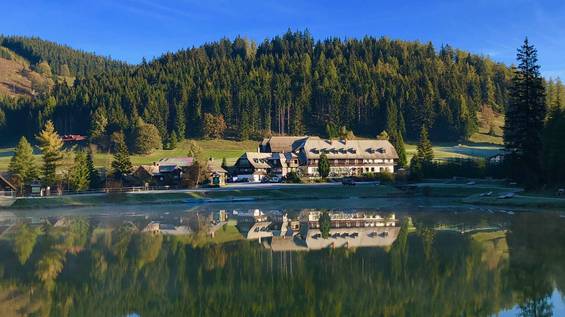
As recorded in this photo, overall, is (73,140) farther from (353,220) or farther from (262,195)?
(353,220)

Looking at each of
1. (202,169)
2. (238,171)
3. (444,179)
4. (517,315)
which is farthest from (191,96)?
(517,315)

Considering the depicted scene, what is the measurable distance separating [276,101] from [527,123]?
104551mm

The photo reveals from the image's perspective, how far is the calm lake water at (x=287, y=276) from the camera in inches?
642

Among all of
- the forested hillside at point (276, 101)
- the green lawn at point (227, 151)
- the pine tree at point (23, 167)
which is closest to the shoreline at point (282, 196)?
the pine tree at point (23, 167)

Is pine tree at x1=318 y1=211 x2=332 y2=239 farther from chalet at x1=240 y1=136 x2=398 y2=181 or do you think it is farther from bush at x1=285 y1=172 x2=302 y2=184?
chalet at x1=240 y1=136 x2=398 y2=181

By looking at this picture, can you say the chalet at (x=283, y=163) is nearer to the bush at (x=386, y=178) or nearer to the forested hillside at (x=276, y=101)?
the bush at (x=386, y=178)

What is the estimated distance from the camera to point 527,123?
2313 inches

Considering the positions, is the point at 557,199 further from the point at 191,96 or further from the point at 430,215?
the point at 191,96

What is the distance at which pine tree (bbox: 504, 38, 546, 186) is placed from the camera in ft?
186

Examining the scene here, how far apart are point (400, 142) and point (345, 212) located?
6314 centimetres

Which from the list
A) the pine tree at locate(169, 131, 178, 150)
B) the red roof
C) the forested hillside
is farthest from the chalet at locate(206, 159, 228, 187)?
the red roof

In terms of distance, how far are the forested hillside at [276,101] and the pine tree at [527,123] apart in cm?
7860

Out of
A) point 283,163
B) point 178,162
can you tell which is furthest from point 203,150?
point 178,162

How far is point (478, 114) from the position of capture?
16325 centimetres
